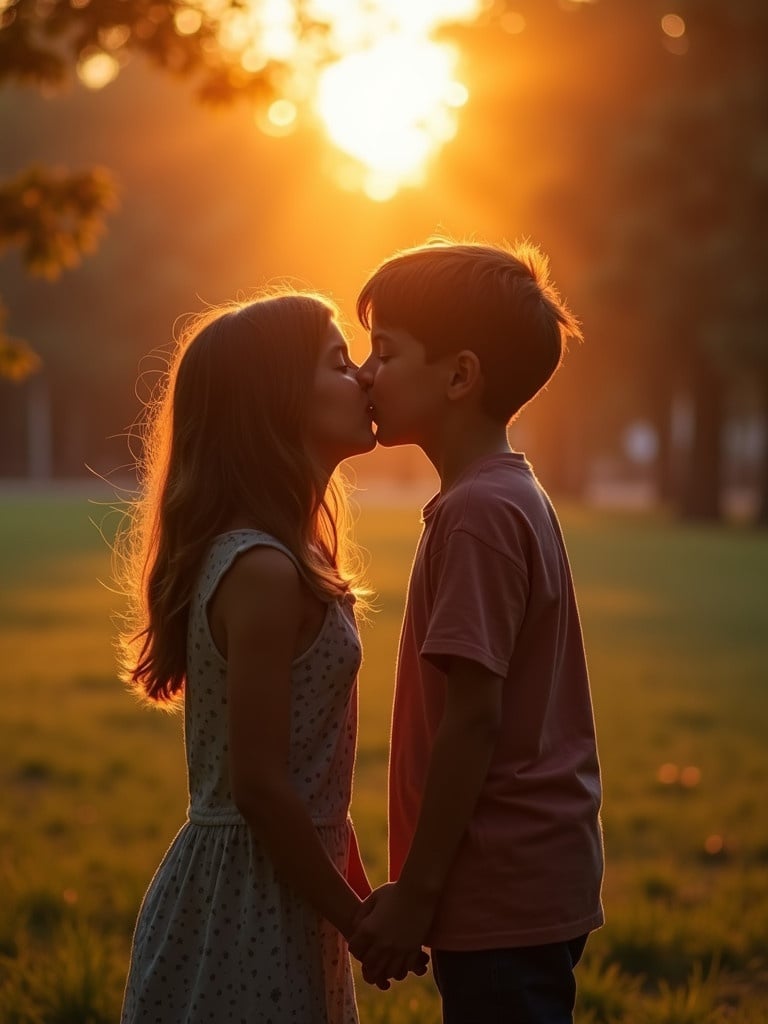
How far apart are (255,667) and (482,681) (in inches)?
13.9

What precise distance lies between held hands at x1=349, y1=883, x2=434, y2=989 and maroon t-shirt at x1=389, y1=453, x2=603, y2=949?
51mm

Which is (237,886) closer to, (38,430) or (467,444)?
(467,444)

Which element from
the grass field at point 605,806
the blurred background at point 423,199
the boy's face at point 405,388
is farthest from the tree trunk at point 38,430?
the boy's face at point 405,388

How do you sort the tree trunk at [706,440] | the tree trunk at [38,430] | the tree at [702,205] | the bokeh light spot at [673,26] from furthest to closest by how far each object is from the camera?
the tree trunk at [38,430] → the tree trunk at [706,440] → the bokeh light spot at [673,26] → the tree at [702,205]

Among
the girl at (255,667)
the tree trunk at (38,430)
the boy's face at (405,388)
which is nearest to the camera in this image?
the girl at (255,667)

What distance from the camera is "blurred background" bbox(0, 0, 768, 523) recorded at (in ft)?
19.4

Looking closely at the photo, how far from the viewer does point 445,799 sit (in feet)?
7.06

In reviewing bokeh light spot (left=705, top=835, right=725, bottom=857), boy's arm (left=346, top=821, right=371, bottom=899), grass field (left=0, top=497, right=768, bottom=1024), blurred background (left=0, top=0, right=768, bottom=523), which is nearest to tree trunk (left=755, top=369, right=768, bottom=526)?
blurred background (left=0, top=0, right=768, bottom=523)

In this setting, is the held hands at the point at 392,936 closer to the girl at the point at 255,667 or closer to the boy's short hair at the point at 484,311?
the girl at the point at 255,667

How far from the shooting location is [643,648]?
1265 cm

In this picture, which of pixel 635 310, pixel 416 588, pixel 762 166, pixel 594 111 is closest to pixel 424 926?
pixel 416 588

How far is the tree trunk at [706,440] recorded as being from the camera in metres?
32.8

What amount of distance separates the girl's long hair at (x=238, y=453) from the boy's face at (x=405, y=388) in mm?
119

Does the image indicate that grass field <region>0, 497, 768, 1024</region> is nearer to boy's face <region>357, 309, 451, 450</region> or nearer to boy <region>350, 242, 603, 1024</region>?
boy <region>350, 242, 603, 1024</region>
